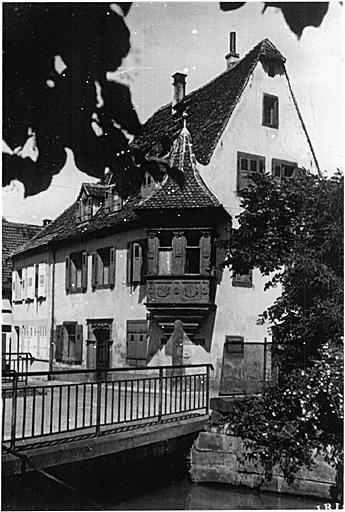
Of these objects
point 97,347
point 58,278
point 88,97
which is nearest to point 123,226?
point 58,278

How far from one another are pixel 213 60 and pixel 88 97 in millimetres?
1339

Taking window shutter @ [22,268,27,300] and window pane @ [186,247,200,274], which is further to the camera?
window pane @ [186,247,200,274]

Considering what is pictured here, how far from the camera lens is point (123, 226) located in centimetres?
398

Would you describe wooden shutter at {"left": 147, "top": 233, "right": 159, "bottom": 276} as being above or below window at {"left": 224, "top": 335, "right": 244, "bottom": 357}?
above

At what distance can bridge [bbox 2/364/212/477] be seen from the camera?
3355mm

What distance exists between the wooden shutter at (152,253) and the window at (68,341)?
65 cm

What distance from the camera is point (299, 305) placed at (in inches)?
153

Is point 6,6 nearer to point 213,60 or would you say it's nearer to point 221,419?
point 213,60

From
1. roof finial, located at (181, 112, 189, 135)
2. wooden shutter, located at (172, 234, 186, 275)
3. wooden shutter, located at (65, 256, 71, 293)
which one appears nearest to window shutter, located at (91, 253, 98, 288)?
wooden shutter, located at (65, 256, 71, 293)

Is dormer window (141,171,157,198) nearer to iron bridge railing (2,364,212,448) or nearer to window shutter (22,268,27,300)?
window shutter (22,268,27,300)

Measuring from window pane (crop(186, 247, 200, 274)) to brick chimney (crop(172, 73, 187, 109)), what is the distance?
999mm

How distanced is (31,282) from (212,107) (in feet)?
5.33

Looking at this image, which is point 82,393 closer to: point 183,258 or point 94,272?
point 94,272

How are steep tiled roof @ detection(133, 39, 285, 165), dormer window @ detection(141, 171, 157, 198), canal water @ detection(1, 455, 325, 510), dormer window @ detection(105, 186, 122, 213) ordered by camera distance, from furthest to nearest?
steep tiled roof @ detection(133, 39, 285, 165) < canal water @ detection(1, 455, 325, 510) < dormer window @ detection(105, 186, 122, 213) < dormer window @ detection(141, 171, 157, 198)
